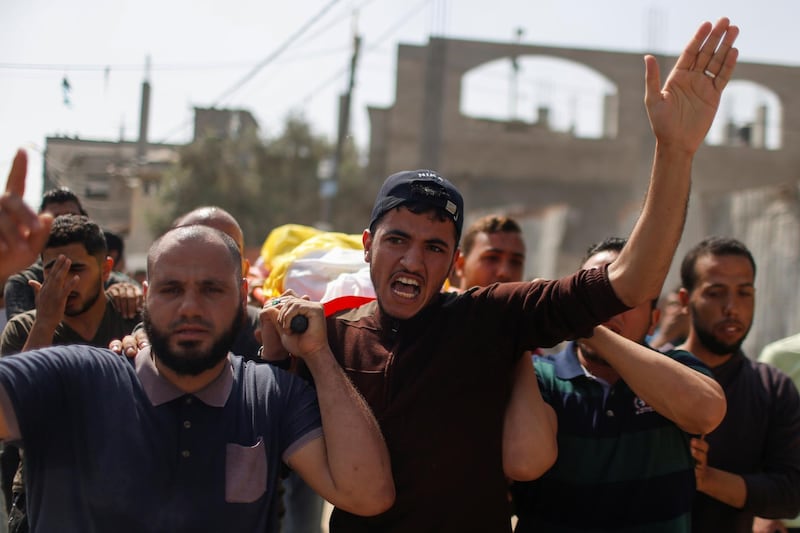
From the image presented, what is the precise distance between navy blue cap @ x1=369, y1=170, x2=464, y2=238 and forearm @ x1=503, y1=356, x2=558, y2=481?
597mm

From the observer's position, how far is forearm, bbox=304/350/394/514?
228cm

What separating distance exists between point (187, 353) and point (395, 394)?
0.66m

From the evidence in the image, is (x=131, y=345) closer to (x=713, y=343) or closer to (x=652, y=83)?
(x=652, y=83)

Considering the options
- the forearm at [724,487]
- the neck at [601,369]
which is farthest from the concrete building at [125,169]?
the forearm at [724,487]

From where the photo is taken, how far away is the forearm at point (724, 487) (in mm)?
3051

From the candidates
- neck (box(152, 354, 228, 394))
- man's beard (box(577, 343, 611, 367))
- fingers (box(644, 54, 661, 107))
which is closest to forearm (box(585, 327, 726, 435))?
man's beard (box(577, 343, 611, 367))

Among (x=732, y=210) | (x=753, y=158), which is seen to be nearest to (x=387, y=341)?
(x=732, y=210)

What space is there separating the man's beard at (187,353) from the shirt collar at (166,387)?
48mm

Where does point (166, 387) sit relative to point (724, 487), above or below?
above

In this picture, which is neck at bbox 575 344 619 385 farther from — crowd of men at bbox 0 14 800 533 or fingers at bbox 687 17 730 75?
fingers at bbox 687 17 730 75

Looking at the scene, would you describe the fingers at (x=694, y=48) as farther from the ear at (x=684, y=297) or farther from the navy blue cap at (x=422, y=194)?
the ear at (x=684, y=297)

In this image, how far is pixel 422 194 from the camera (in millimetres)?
2607

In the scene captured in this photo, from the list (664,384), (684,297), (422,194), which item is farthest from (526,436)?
(684,297)

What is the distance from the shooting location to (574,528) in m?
2.77
